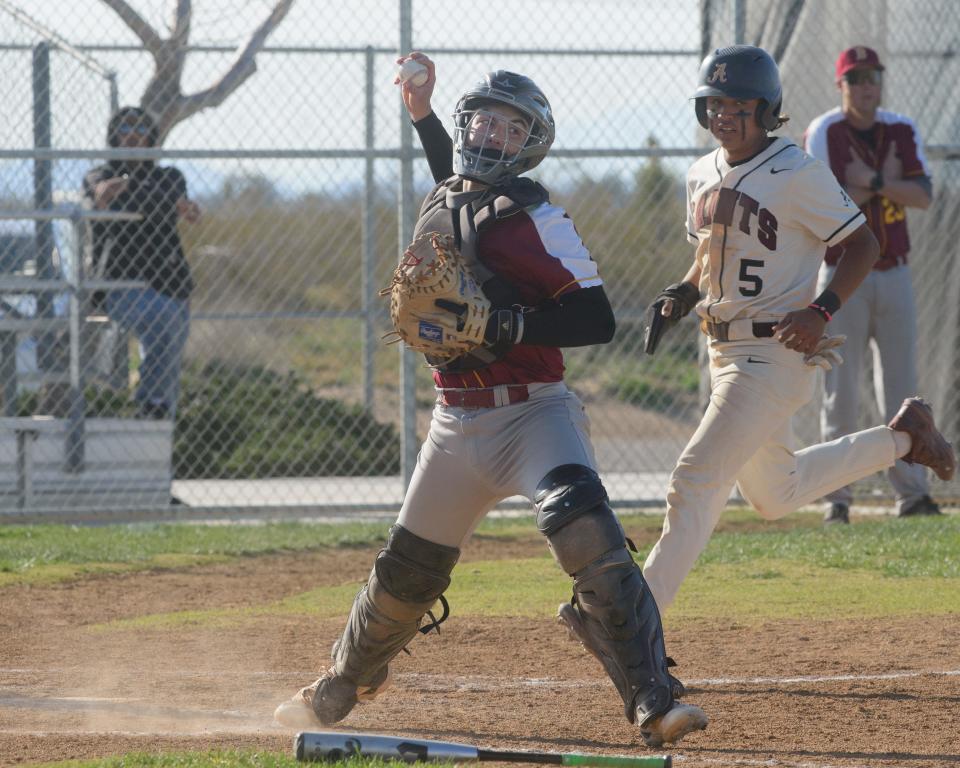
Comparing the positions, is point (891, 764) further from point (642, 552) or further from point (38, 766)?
point (642, 552)

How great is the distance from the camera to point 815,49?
10.6 metres

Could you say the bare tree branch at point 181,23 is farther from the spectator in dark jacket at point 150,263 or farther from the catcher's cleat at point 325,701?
the catcher's cleat at point 325,701

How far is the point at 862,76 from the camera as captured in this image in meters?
8.66

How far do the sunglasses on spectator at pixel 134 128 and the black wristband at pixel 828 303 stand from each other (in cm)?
567

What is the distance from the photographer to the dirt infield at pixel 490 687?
4117 millimetres

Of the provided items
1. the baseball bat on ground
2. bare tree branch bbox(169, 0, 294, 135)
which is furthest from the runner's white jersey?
bare tree branch bbox(169, 0, 294, 135)

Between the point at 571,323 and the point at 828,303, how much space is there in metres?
1.43

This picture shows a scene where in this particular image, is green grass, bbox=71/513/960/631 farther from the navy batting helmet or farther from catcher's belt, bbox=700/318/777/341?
the navy batting helmet

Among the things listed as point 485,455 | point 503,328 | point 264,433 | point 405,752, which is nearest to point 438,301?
point 503,328

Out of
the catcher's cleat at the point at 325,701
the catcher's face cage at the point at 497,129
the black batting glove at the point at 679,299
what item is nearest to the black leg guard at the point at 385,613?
the catcher's cleat at the point at 325,701

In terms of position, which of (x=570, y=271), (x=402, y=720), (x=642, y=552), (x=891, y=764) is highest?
(x=570, y=271)

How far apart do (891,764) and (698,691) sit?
1.09 meters

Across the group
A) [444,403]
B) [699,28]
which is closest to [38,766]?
[444,403]

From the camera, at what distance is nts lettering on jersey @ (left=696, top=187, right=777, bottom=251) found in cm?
511
